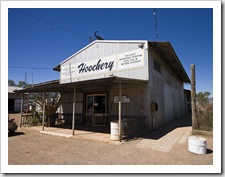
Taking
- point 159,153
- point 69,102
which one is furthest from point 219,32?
point 69,102

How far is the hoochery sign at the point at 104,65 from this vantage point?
9921 millimetres

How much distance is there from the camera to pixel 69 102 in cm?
1349

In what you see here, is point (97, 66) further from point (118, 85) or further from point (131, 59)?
point (131, 59)

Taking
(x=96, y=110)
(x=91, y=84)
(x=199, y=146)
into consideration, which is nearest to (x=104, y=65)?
(x=91, y=84)

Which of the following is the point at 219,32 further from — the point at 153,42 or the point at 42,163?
the point at 42,163

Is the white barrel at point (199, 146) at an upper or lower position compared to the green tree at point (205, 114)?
lower

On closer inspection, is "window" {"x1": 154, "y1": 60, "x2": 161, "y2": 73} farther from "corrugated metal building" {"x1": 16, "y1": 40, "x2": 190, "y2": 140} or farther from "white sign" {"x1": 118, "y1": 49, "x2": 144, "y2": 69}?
"white sign" {"x1": 118, "y1": 49, "x2": 144, "y2": 69}

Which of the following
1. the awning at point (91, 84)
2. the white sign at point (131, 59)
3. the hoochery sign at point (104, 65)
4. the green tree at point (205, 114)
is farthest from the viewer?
the hoochery sign at point (104, 65)

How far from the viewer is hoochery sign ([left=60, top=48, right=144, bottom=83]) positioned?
32.5ft

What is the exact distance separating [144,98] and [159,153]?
4257 mm

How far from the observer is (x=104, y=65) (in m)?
11.4

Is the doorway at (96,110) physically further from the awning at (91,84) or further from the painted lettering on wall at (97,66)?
the painted lettering on wall at (97,66)

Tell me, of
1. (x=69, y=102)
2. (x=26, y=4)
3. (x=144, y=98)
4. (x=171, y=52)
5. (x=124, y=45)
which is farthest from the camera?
(x=69, y=102)

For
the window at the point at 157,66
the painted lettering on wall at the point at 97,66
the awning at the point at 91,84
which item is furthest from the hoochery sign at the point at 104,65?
the window at the point at 157,66
